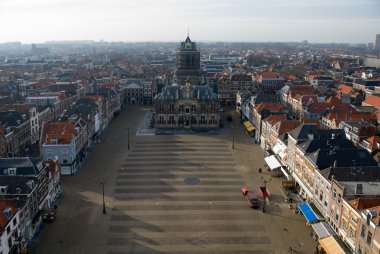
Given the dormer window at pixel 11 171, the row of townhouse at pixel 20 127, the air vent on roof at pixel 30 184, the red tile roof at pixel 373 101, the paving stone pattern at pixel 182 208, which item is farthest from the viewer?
the red tile roof at pixel 373 101

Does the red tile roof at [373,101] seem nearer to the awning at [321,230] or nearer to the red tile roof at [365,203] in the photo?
the awning at [321,230]

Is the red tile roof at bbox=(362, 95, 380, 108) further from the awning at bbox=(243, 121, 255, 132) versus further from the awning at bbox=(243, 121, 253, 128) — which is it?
the awning at bbox=(243, 121, 255, 132)

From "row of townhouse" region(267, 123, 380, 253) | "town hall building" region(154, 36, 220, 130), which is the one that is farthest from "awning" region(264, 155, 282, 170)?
"town hall building" region(154, 36, 220, 130)

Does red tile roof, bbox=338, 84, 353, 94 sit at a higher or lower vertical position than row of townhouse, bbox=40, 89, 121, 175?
→ higher

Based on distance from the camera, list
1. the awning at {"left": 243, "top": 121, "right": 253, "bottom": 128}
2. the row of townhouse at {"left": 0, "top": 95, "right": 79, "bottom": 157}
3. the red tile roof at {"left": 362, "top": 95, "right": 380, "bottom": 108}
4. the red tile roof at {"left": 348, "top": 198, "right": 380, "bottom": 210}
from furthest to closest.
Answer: the red tile roof at {"left": 362, "top": 95, "right": 380, "bottom": 108} < the awning at {"left": 243, "top": 121, "right": 253, "bottom": 128} < the row of townhouse at {"left": 0, "top": 95, "right": 79, "bottom": 157} < the red tile roof at {"left": 348, "top": 198, "right": 380, "bottom": 210}

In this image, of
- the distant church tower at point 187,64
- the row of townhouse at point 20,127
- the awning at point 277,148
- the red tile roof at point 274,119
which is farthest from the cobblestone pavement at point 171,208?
the distant church tower at point 187,64

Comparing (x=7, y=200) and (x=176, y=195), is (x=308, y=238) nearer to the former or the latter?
(x=176, y=195)

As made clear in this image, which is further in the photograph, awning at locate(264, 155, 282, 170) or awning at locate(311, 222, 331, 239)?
awning at locate(264, 155, 282, 170)
